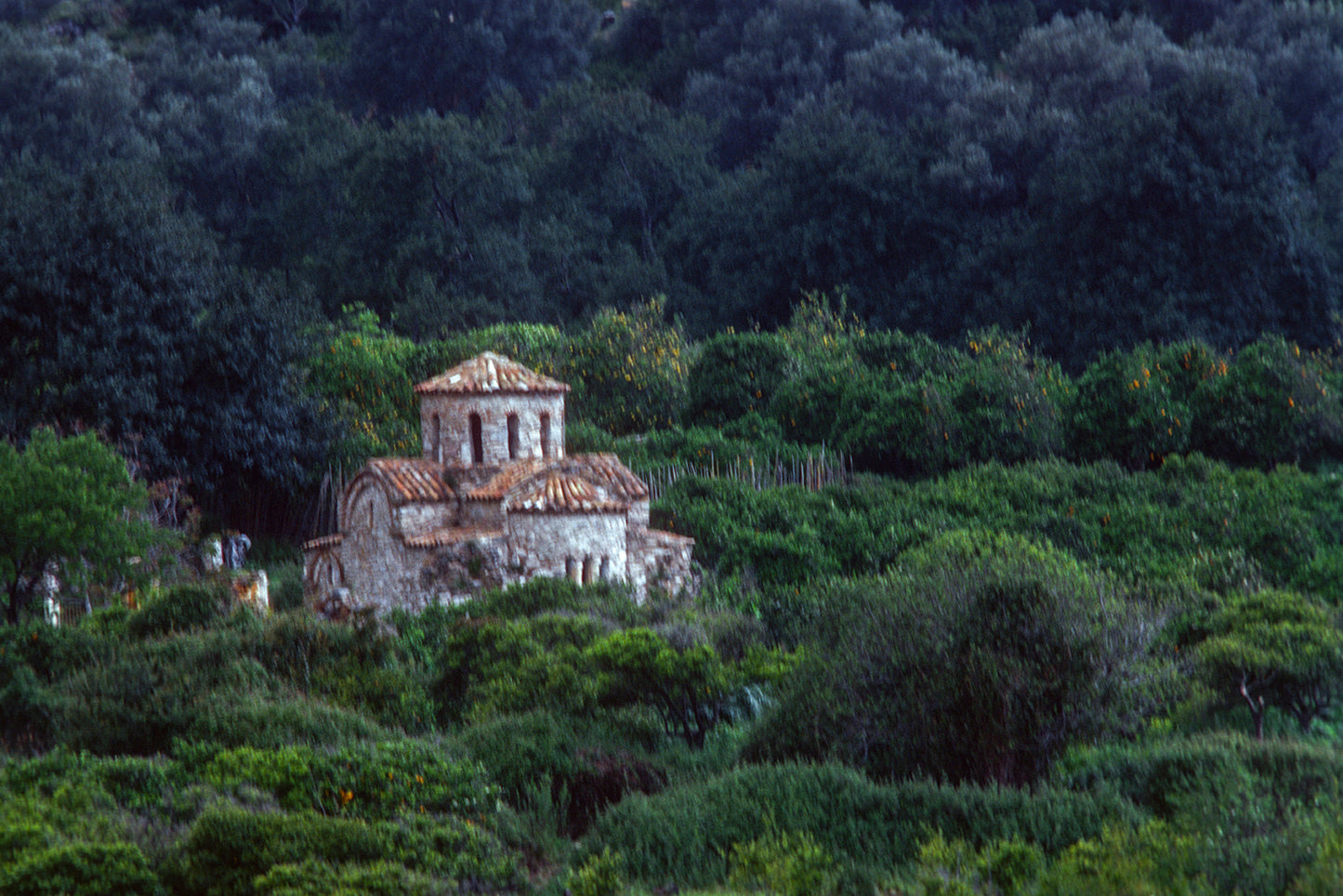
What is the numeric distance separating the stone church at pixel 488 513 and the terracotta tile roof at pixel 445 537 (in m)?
0.01

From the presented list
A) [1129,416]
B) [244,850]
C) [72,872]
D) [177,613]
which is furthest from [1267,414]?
[72,872]

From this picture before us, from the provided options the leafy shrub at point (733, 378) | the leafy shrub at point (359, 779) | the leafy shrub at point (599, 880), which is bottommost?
the leafy shrub at point (599, 880)

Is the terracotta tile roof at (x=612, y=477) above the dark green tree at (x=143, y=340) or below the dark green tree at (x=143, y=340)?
below

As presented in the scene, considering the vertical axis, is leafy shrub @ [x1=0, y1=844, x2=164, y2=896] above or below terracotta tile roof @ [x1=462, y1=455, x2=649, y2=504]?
below

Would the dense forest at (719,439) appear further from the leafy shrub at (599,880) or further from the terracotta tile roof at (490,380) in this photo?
the terracotta tile roof at (490,380)

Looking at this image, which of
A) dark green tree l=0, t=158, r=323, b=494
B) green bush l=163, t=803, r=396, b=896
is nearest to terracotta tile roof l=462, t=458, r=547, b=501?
dark green tree l=0, t=158, r=323, b=494

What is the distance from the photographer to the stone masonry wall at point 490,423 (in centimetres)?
2181

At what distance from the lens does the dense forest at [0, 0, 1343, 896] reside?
1377 cm

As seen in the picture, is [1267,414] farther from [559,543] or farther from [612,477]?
[559,543]

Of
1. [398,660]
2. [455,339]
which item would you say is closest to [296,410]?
[455,339]

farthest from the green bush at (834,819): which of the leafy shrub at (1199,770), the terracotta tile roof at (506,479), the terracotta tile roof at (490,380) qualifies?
the terracotta tile roof at (490,380)

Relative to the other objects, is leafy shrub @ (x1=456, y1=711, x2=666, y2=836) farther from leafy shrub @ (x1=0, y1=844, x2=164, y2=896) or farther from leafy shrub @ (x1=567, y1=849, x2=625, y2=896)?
leafy shrub @ (x1=0, y1=844, x2=164, y2=896)

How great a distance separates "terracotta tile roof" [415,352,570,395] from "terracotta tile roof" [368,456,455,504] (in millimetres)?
1043

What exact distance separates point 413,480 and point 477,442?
3.83ft
